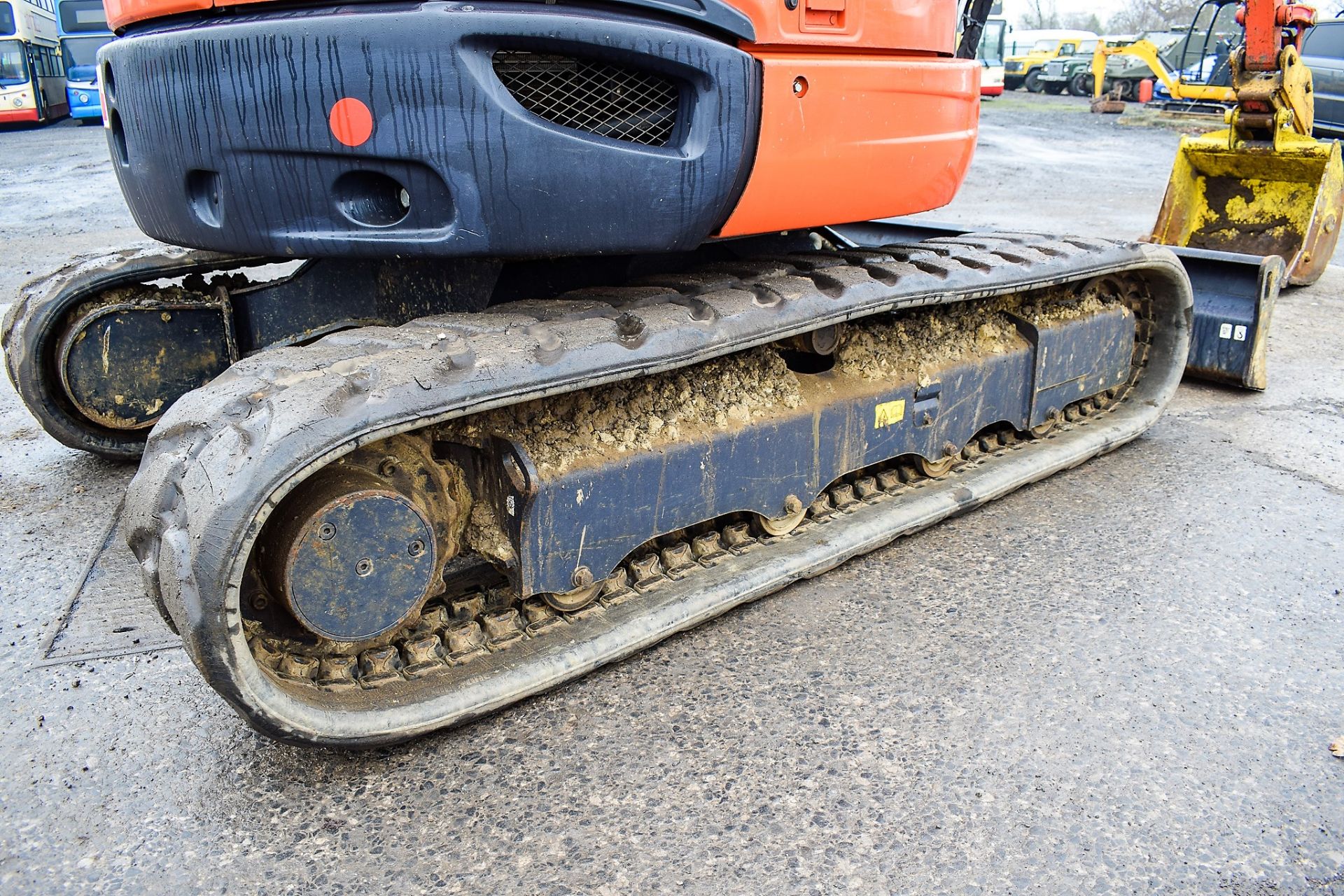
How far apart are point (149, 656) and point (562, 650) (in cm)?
106

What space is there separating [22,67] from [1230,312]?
22.4m

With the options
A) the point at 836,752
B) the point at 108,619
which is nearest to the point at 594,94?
the point at 836,752

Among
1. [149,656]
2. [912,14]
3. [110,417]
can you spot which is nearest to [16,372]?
[110,417]

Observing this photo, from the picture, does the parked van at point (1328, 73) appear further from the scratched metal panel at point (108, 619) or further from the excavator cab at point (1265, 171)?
the scratched metal panel at point (108, 619)

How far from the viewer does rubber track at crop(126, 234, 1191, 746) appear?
1934 millimetres

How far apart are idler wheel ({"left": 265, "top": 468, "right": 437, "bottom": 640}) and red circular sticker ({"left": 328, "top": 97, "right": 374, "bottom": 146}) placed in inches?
26.4

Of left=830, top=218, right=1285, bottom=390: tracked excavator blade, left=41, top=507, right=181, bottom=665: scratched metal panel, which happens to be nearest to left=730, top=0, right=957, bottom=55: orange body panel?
left=830, top=218, right=1285, bottom=390: tracked excavator blade

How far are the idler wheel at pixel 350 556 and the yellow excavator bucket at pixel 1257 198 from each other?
5331mm

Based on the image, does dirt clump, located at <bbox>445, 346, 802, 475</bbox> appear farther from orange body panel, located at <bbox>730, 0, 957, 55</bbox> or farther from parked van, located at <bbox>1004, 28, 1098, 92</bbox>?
parked van, located at <bbox>1004, 28, 1098, 92</bbox>

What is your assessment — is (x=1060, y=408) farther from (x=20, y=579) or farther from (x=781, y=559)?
(x=20, y=579)

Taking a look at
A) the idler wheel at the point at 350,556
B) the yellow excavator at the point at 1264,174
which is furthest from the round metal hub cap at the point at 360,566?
the yellow excavator at the point at 1264,174

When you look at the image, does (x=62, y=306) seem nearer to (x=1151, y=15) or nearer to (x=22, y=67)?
(x=22, y=67)

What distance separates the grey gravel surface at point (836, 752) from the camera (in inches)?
77.6

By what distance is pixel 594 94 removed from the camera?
91.6 inches
